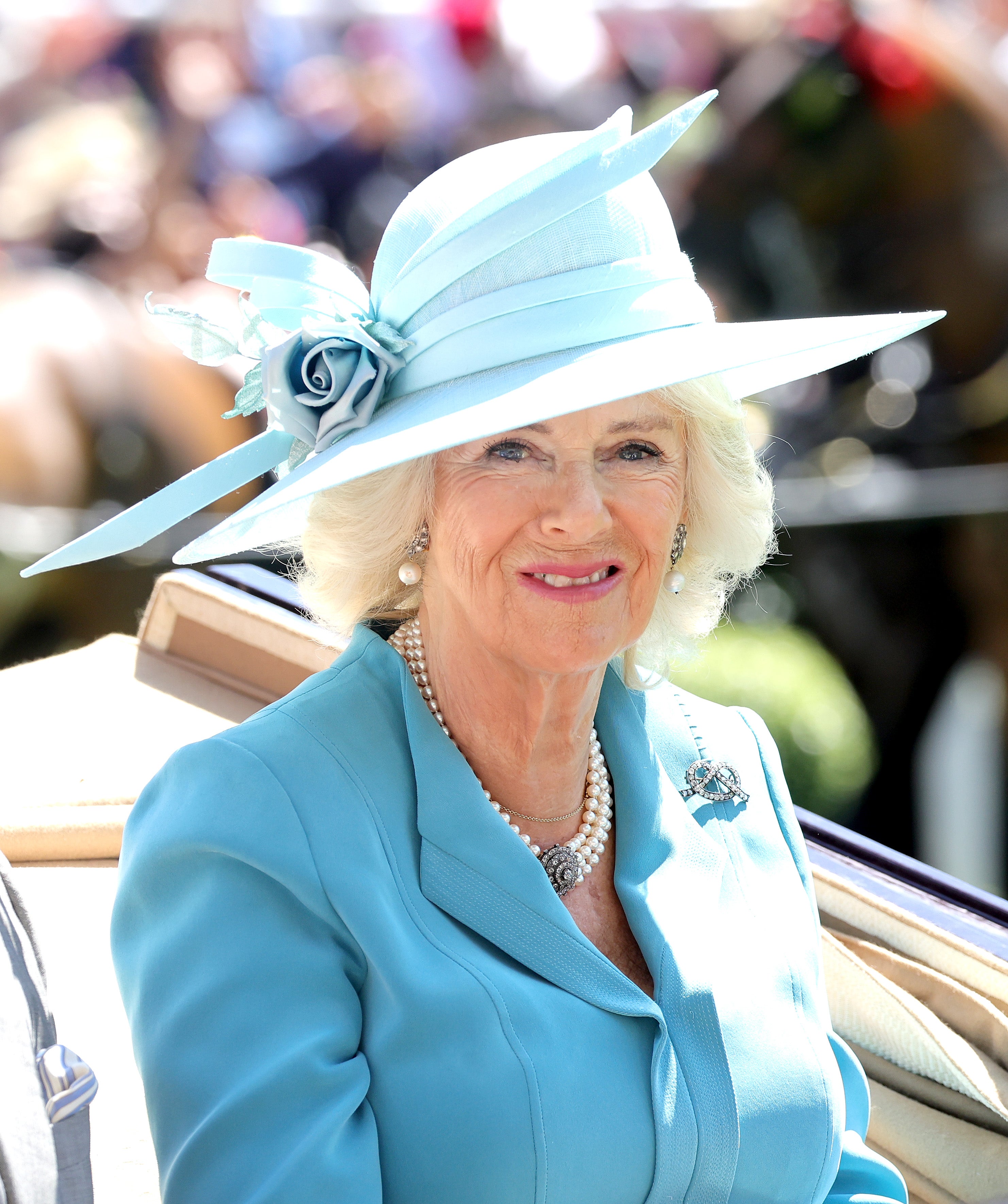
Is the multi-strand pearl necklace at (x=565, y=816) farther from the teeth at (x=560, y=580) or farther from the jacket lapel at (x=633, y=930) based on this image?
the teeth at (x=560, y=580)

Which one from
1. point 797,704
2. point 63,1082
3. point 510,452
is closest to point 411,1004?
point 63,1082

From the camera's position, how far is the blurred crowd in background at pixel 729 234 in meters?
3.21

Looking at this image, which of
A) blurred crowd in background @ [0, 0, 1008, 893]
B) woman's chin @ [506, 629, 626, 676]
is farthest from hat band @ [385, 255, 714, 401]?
blurred crowd in background @ [0, 0, 1008, 893]

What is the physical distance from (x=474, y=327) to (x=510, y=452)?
137mm

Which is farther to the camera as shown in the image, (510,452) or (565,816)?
(565,816)

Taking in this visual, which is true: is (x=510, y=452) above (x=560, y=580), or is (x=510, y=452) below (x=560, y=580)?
above

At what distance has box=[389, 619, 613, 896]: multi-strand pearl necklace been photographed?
159 cm

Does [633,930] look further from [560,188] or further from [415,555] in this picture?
[560,188]

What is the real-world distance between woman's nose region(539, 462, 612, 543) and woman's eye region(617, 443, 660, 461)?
Answer: 0.19ft

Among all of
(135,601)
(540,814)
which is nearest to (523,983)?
(540,814)

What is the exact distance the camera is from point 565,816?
1.66 m

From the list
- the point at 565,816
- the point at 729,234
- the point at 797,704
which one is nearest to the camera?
the point at 565,816

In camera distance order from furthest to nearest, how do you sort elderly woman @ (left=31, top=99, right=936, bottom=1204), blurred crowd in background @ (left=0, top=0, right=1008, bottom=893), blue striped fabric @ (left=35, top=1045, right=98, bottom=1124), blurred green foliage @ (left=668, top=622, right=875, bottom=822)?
blurred green foliage @ (left=668, top=622, right=875, bottom=822) → blurred crowd in background @ (left=0, top=0, right=1008, bottom=893) → elderly woman @ (left=31, top=99, right=936, bottom=1204) → blue striped fabric @ (left=35, top=1045, right=98, bottom=1124)

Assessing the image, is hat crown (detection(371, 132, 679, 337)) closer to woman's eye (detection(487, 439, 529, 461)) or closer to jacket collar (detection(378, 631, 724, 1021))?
woman's eye (detection(487, 439, 529, 461))
